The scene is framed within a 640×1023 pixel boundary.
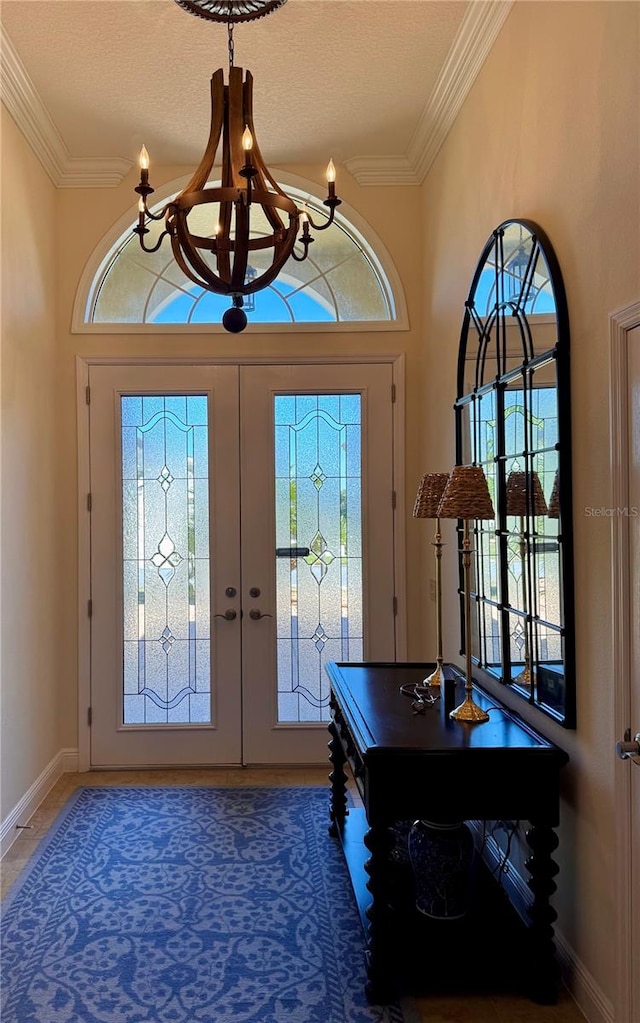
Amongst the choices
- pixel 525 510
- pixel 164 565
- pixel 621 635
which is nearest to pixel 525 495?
pixel 525 510

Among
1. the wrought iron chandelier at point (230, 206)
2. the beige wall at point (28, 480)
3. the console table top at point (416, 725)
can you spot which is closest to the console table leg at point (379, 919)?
the console table top at point (416, 725)

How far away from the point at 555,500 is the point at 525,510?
239mm

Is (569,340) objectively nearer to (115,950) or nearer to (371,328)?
(371,328)

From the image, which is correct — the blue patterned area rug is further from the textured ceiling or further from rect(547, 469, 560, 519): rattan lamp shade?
the textured ceiling

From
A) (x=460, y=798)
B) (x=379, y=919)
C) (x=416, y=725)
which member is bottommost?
(x=379, y=919)

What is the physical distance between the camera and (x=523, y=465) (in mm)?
2361

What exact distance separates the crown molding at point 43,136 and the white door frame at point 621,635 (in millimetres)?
2688

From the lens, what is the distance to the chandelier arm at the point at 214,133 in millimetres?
2051

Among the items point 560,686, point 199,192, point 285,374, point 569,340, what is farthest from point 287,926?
point 285,374

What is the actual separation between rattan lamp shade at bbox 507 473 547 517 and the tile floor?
145 centimetres

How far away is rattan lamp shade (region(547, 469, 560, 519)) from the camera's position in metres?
2.09

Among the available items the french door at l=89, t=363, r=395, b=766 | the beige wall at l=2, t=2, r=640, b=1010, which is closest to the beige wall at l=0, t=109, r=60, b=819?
the beige wall at l=2, t=2, r=640, b=1010

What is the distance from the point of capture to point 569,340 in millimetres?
2080

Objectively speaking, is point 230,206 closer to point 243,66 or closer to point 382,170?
point 243,66
